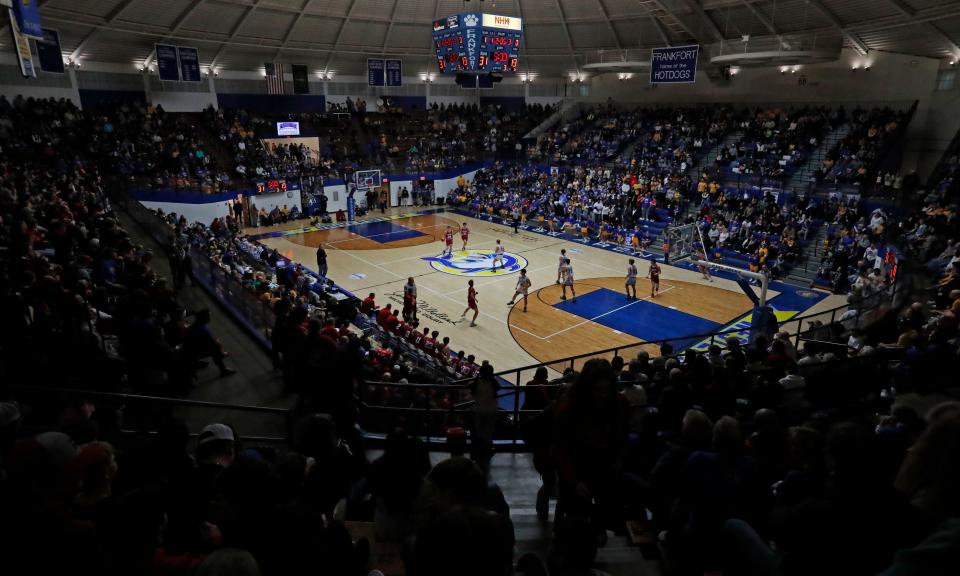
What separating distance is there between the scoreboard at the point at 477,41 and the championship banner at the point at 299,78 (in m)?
17.8

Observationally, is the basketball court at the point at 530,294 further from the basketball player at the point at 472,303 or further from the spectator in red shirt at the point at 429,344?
the spectator in red shirt at the point at 429,344

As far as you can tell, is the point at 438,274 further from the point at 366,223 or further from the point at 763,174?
the point at 763,174

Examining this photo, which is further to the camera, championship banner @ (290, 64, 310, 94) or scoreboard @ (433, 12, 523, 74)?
championship banner @ (290, 64, 310, 94)

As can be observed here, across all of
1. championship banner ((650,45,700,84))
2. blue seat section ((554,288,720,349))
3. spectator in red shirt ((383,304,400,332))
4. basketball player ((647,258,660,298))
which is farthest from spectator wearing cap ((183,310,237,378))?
championship banner ((650,45,700,84))

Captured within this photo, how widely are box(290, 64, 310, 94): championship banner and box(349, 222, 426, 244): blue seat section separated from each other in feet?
38.5

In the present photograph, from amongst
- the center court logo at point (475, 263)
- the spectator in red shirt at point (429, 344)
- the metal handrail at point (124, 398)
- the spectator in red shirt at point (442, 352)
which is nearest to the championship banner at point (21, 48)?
the spectator in red shirt at point (429, 344)

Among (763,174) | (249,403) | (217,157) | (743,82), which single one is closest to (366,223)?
(217,157)

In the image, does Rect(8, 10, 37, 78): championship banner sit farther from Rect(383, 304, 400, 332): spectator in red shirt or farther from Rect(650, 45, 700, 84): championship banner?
Rect(650, 45, 700, 84): championship banner

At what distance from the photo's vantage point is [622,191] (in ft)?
100

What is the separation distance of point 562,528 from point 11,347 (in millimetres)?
6217

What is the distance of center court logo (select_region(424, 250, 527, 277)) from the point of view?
923 inches

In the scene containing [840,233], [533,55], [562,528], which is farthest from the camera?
[533,55]

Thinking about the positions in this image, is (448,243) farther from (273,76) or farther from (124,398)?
(273,76)

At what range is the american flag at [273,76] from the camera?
1460 inches
